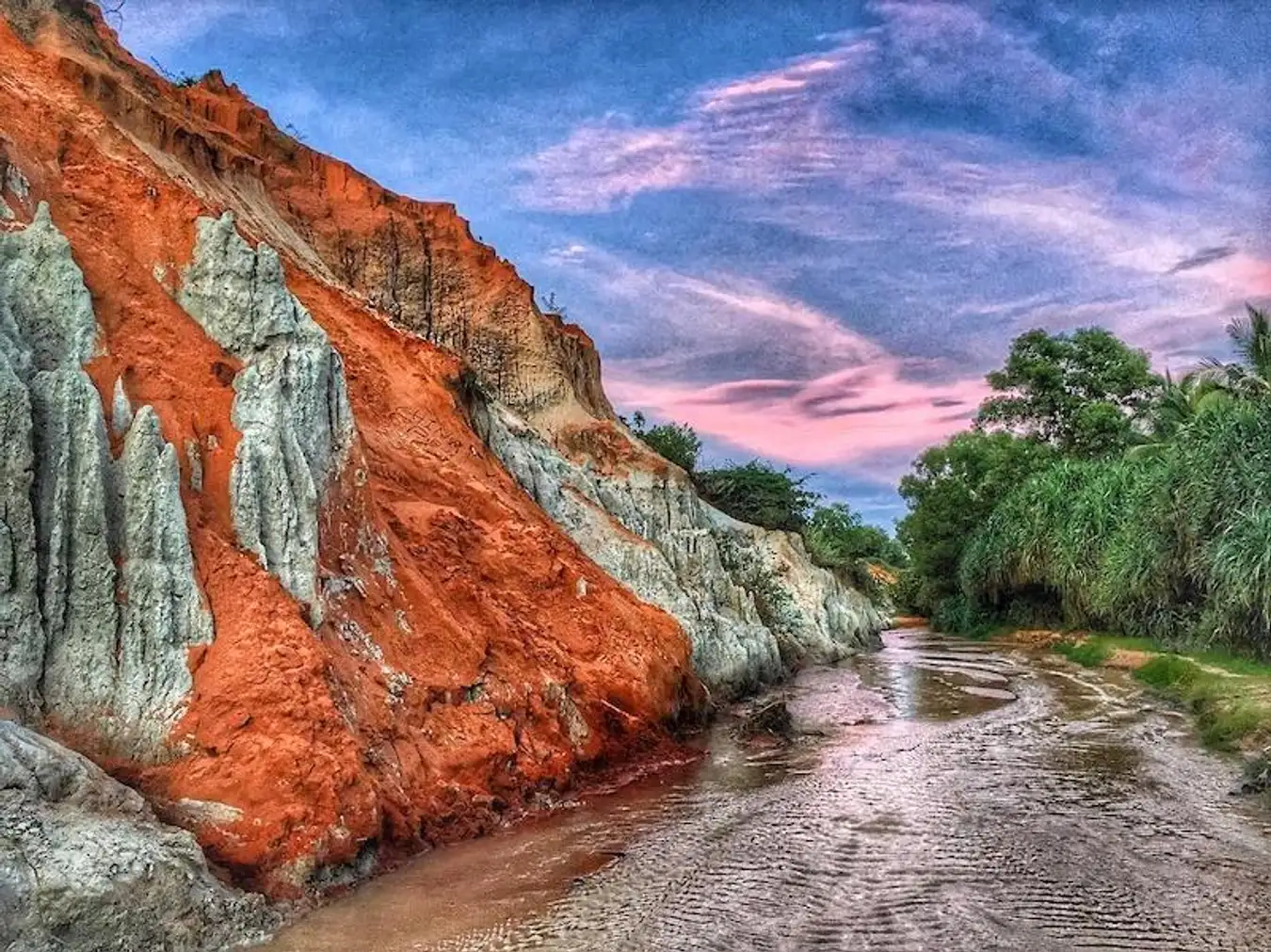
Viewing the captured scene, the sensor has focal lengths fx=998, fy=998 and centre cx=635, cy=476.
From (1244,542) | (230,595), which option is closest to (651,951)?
(230,595)

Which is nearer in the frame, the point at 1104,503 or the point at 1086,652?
the point at 1086,652

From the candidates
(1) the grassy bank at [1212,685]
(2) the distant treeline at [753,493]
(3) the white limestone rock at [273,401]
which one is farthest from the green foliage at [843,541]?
(3) the white limestone rock at [273,401]

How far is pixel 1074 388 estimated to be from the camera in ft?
195

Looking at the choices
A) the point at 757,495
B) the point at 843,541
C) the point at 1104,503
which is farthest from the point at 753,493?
the point at 843,541

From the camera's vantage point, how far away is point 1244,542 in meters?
22.1

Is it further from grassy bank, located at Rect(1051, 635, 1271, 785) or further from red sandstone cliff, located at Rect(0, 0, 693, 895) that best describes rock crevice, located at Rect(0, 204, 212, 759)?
grassy bank, located at Rect(1051, 635, 1271, 785)

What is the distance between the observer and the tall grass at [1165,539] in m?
22.7

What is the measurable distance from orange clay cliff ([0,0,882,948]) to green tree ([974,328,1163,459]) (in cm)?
4273

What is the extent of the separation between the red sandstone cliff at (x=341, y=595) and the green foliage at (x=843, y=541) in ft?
105

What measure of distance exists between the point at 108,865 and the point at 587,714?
8.29 metres

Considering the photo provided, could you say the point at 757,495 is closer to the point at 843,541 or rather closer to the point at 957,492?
the point at 957,492

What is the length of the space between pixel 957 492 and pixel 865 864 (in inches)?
1893

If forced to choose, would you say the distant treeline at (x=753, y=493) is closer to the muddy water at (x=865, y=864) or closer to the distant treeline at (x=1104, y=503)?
the distant treeline at (x=1104, y=503)

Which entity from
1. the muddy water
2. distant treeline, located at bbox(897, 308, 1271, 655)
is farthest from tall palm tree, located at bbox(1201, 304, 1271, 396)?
the muddy water
